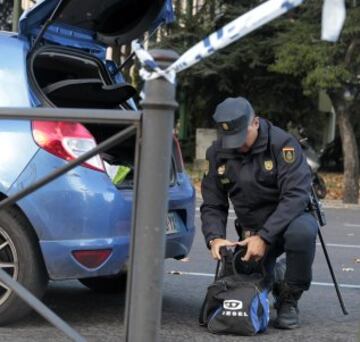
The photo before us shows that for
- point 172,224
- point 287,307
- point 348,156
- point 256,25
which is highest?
point 256,25

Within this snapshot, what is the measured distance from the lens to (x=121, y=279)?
515 centimetres

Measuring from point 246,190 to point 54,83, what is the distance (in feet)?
4.94

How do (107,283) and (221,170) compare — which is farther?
(107,283)

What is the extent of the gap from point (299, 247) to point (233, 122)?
802 millimetres

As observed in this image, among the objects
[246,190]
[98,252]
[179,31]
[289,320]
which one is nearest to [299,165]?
[246,190]

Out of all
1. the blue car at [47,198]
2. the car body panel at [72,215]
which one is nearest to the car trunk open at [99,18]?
the blue car at [47,198]

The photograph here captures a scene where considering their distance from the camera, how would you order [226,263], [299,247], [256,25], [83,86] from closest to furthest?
[256,25] < [299,247] < [226,263] < [83,86]

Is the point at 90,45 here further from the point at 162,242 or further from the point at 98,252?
the point at 162,242

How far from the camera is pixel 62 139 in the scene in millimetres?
3943

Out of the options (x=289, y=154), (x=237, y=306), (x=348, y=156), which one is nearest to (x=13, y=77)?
(x=289, y=154)

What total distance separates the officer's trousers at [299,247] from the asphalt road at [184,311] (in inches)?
13.1

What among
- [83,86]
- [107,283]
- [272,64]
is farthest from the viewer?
[272,64]

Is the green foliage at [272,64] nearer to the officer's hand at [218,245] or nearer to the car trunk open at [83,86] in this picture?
the car trunk open at [83,86]

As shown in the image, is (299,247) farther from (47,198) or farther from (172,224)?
(47,198)
